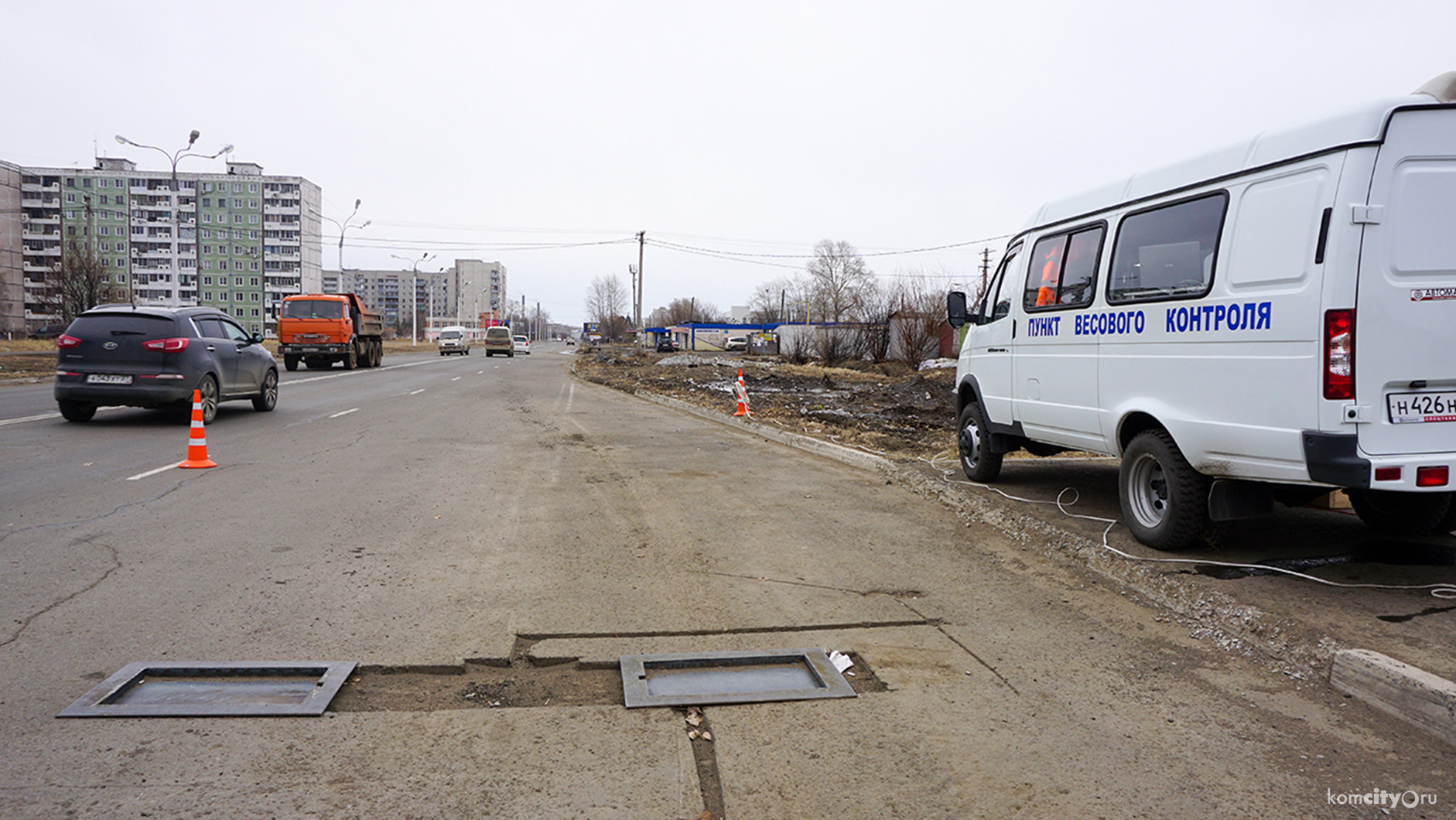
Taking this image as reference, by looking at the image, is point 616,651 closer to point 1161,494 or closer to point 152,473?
point 1161,494

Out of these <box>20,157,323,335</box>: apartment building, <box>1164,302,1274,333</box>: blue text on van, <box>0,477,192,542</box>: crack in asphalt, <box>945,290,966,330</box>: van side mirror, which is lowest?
<box>0,477,192,542</box>: crack in asphalt

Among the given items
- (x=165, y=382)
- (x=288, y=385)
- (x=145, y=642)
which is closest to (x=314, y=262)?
(x=288, y=385)

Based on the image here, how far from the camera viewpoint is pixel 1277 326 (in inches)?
196

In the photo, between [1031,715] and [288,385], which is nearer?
[1031,715]

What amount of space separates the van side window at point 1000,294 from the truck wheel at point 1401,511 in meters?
3.24

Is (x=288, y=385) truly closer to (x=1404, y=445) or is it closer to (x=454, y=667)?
(x=454, y=667)

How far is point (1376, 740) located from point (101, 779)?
15.6 feet

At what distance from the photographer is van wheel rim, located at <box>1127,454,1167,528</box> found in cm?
623

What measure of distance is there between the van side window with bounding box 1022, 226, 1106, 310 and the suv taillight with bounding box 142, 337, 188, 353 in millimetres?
11668

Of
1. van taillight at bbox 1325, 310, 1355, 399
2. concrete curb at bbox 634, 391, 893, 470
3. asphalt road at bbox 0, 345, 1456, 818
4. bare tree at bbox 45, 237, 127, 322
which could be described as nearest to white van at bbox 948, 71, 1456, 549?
van taillight at bbox 1325, 310, 1355, 399

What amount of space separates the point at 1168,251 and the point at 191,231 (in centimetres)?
13275

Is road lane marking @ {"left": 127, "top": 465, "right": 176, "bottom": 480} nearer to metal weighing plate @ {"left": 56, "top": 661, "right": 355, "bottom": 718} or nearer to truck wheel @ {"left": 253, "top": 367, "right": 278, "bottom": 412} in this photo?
metal weighing plate @ {"left": 56, "top": 661, "right": 355, "bottom": 718}

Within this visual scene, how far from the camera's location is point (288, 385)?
2325 centimetres

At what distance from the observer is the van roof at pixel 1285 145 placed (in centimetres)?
467
